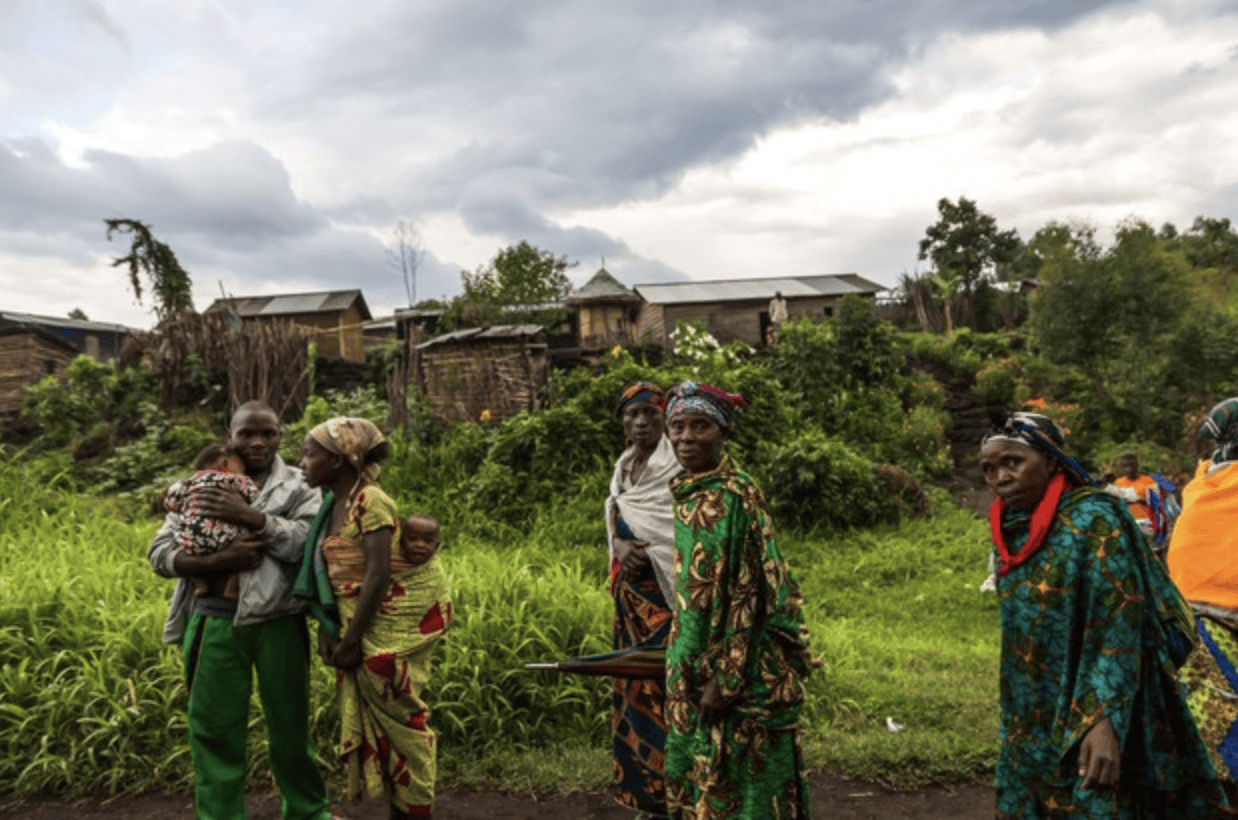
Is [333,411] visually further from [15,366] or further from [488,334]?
[15,366]

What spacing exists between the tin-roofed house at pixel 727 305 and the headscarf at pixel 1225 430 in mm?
23377

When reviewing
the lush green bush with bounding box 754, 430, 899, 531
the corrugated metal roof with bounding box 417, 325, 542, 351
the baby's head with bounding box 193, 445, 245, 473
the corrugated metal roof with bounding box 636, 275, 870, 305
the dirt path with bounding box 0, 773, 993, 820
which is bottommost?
the dirt path with bounding box 0, 773, 993, 820

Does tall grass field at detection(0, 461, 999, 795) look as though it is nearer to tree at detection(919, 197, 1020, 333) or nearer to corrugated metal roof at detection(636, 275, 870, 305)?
corrugated metal roof at detection(636, 275, 870, 305)

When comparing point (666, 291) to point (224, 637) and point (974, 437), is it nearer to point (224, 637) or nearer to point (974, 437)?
point (974, 437)

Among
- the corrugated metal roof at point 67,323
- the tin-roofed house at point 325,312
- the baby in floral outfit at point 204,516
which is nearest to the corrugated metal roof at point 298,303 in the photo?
the tin-roofed house at point 325,312

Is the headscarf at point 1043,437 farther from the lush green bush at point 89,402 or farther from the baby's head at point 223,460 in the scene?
the lush green bush at point 89,402

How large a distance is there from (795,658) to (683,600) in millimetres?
376

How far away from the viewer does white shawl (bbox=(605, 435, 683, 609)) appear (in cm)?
341

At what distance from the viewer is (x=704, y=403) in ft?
8.89

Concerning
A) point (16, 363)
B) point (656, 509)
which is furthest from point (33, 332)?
point (656, 509)

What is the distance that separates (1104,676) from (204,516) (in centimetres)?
291

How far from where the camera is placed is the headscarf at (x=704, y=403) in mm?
2705

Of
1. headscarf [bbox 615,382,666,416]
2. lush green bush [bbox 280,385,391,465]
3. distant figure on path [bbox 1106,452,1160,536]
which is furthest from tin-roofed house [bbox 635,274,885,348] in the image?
headscarf [bbox 615,382,666,416]

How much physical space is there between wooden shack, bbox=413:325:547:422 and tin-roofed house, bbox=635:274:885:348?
555 inches
